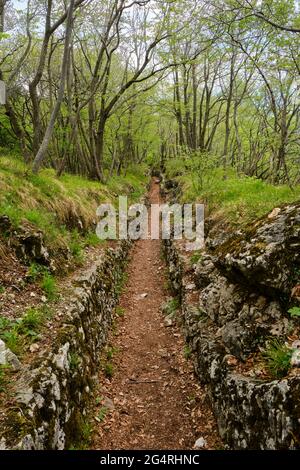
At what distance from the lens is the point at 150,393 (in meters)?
5.37

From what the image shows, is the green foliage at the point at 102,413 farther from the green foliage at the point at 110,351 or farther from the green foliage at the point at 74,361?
the green foliage at the point at 110,351

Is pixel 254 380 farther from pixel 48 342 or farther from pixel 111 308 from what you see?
pixel 111 308

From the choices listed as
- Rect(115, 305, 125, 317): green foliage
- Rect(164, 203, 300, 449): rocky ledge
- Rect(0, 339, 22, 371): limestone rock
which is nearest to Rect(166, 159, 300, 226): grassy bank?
Rect(164, 203, 300, 449): rocky ledge

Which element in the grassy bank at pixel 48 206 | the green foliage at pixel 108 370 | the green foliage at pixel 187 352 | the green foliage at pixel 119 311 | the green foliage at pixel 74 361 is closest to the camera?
the green foliage at pixel 74 361

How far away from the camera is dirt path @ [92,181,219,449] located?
446 cm

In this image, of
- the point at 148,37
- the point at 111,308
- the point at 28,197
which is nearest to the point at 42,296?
the point at 111,308

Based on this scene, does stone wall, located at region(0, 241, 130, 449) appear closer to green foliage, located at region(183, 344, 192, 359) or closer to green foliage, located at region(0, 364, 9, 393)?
green foliage, located at region(0, 364, 9, 393)

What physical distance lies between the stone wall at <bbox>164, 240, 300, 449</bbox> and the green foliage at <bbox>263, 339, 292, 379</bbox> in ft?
0.57

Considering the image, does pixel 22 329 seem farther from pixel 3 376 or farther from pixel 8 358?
pixel 3 376

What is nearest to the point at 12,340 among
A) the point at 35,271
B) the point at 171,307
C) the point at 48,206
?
the point at 35,271

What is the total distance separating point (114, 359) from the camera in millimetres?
6219

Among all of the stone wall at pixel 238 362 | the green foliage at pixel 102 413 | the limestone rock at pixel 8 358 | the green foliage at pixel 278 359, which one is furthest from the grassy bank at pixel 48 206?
the green foliage at pixel 278 359

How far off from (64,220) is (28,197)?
1.37m

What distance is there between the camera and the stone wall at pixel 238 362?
10.5 ft
